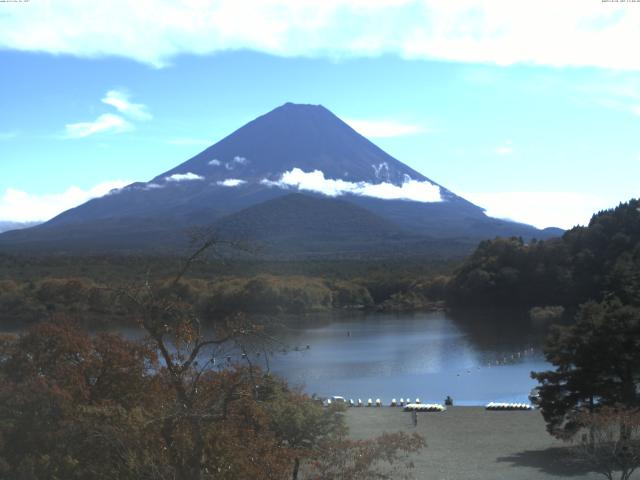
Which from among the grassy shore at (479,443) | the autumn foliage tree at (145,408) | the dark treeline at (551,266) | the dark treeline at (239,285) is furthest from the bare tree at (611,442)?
the dark treeline at (551,266)

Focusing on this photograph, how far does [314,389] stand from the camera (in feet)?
70.4

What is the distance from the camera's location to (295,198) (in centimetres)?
10494

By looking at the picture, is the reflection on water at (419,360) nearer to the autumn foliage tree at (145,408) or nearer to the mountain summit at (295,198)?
the autumn foliage tree at (145,408)

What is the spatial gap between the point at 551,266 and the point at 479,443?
3161 centimetres

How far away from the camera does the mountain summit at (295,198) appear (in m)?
96.6

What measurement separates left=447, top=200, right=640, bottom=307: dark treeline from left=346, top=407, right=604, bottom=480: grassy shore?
24594 millimetres

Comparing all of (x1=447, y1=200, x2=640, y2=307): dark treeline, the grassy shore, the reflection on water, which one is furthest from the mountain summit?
the grassy shore

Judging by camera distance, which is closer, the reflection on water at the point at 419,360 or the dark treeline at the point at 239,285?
the reflection on water at the point at 419,360

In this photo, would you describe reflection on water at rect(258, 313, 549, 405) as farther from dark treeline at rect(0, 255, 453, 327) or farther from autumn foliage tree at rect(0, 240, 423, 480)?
autumn foliage tree at rect(0, 240, 423, 480)

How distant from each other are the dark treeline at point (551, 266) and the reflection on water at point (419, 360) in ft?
16.2

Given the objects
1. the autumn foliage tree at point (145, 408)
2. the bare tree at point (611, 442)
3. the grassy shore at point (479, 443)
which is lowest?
the grassy shore at point (479, 443)

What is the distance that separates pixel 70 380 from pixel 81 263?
167 feet

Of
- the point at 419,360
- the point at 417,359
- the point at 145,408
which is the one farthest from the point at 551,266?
the point at 145,408

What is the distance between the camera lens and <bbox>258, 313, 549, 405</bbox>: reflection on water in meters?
21.5
